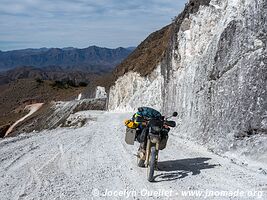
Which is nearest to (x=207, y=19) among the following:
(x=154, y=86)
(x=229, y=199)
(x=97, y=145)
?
(x=97, y=145)

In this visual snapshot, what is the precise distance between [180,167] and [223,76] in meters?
4.60

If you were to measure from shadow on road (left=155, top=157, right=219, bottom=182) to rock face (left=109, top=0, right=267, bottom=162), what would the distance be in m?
1.22

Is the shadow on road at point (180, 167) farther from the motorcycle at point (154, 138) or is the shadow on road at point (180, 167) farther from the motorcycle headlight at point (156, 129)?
the motorcycle headlight at point (156, 129)

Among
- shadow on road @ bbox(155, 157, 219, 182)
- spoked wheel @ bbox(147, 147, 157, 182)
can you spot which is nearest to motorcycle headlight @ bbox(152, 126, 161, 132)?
spoked wheel @ bbox(147, 147, 157, 182)

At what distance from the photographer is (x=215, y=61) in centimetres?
1443

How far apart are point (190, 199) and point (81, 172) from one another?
3.46 meters

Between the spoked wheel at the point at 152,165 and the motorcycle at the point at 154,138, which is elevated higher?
the motorcycle at the point at 154,138

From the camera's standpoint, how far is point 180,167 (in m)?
10.1

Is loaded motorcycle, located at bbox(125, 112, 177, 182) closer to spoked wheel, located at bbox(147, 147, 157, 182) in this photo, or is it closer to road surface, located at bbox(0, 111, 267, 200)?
spoked wheel, located at bbox(147, 147, 157, 182)

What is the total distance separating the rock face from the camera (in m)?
11.1

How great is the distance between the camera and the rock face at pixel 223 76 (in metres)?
11.1

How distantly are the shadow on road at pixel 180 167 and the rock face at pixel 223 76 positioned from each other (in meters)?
1.22

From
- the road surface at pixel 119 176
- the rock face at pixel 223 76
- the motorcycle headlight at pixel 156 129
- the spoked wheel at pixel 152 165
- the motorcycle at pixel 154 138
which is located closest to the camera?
the road surface at pixel 119 176

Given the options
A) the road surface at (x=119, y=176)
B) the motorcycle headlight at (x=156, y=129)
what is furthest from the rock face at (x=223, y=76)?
the motorcycle headlight at (x=156, y=129)
